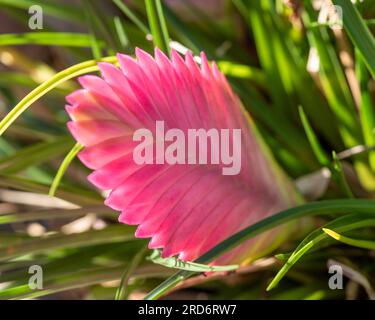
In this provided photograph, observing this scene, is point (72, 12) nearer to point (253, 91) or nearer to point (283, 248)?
point (253, 91)

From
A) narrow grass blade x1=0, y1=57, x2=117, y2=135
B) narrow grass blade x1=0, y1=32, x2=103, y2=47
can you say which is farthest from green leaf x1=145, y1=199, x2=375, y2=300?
narrow grass blade x1=0, y1=32, x2=103, y2=47

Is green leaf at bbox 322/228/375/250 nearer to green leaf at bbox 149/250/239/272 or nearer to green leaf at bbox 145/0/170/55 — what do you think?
green leaf at bbox 149/250/239/272

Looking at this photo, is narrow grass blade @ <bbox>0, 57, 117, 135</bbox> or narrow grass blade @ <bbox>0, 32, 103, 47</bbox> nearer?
narrow grass blade @ <bbox>0, 57, 117, 135</bbox>

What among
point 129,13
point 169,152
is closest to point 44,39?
point 129,13

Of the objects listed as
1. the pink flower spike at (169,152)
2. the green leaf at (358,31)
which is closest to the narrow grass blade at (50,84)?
the pink flower spike at (169,152)

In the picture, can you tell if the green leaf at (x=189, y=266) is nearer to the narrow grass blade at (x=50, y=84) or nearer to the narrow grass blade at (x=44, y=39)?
the narrow grass blade at (x=50, y=84)

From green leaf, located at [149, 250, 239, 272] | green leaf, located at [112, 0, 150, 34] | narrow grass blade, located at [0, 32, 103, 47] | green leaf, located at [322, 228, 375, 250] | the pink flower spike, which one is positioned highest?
narrow grass blade, located at [0, 32, 103, 47]

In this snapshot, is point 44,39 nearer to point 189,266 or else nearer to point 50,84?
point 50,84
